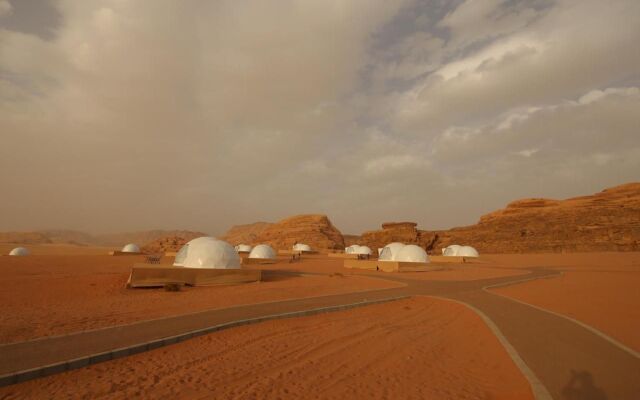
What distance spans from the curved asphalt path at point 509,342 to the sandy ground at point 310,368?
0.29 meters

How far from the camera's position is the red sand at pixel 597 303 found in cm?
886

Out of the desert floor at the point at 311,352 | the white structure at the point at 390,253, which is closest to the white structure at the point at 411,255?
the white structure at the point at 390,253

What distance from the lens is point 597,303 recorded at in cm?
1268

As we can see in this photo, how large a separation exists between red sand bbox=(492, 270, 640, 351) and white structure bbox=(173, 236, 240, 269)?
13620mm

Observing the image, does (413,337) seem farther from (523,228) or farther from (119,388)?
(523,228)

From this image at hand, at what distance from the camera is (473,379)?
555 centimetres

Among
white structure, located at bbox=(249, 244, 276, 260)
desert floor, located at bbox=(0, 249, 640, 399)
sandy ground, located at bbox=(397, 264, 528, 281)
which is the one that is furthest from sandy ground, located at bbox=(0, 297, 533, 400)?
white structure, located at bbox=(249, 244, 276, 260)

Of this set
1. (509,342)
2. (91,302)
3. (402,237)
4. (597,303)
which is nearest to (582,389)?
(509,342)

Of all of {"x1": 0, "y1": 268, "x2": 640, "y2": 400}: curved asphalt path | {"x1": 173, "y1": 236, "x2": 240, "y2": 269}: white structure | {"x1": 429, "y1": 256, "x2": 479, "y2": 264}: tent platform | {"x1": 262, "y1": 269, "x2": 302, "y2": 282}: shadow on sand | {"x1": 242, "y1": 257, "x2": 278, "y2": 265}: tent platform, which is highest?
{"x1": 173, "y1": 236, "x2": 240, "y2": 269}: white structure

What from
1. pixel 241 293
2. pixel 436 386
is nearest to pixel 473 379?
pixel 436 386

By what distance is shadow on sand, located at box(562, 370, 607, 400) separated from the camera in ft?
15.9

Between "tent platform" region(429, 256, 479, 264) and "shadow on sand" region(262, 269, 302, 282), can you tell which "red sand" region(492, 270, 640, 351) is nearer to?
"shadow on sand" region(262, 269, 302, 282)

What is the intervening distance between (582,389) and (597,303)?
9.96 metres

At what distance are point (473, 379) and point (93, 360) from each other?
6.22 meters
